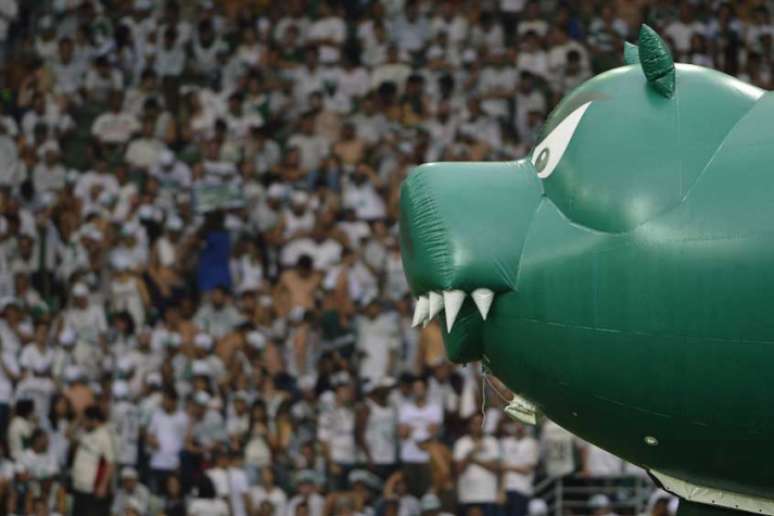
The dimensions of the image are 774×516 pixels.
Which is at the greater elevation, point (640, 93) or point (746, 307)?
point (640, 93)

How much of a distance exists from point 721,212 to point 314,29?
14063mm

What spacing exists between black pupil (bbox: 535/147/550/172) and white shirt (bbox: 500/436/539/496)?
7.48 meters

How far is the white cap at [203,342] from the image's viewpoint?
648 inches

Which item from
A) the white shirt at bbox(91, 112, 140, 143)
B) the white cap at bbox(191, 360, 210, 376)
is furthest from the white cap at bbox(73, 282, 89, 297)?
the white shirt at bbox(91, 112, 140, 143)

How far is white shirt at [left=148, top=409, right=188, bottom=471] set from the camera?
15633mm

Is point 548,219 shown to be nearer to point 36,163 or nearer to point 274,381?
point 274,381

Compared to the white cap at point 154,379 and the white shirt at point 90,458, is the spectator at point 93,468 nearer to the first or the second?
the white shirt at point 90,458

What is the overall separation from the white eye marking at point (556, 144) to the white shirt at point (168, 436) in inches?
334

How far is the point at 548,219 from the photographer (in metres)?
7.39

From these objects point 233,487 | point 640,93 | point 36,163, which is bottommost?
point 233,487

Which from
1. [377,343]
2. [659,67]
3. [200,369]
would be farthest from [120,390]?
[659,67]

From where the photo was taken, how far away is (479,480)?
1485 centimetres

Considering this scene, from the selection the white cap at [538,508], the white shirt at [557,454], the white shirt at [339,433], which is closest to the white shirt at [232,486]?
the white shirt at [339,433]

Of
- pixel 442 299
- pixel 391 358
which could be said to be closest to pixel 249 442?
pixel 391 358
